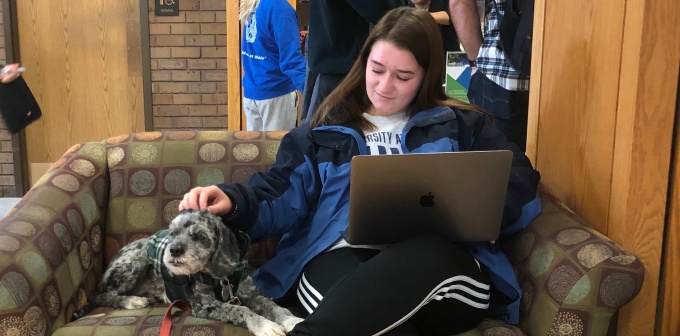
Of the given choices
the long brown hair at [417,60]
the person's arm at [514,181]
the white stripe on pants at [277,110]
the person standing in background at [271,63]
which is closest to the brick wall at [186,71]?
the person standing in background at [271,63]

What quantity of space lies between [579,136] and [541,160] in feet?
0.86

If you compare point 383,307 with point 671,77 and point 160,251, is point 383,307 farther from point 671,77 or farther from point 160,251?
point 671,77

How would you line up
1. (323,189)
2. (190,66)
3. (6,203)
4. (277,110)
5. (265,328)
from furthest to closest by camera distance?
(190,66) < (6,203) < (277,110) < (323,189) < (265,328)

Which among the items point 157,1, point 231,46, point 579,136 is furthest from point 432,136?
point 157,1

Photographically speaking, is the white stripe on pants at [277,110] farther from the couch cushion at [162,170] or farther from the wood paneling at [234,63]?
the couch cushion at [162,170]

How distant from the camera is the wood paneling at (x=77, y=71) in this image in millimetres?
4938

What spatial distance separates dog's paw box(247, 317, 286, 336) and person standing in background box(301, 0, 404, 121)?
45.1 inches

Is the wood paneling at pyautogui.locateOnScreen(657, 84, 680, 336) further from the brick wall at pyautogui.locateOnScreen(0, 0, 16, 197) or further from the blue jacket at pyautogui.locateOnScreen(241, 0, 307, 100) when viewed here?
the brick wall at pyautogui.locateOnScreen(0, 0, 16, 197)

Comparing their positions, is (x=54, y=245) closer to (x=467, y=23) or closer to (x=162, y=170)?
(x=162, y=170)

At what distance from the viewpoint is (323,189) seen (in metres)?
1.89

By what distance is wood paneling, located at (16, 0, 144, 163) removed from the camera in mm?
4938

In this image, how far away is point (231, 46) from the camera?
4.23 metres

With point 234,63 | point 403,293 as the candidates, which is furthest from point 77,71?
point 403,293

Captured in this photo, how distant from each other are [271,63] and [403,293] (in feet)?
7.62
